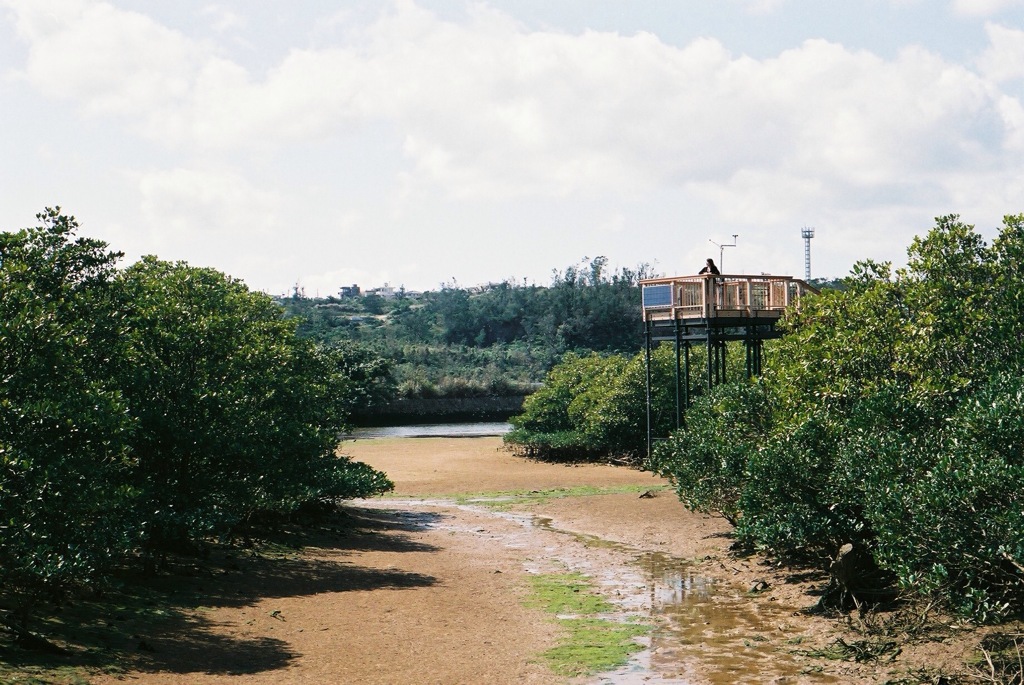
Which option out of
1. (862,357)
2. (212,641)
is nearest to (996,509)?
(862,357)

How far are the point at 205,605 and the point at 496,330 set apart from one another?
10113 cm

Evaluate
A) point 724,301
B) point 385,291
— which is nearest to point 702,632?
point 724,301

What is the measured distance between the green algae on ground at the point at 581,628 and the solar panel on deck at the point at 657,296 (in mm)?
12792

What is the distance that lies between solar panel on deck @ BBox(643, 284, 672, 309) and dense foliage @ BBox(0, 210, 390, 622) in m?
9.96

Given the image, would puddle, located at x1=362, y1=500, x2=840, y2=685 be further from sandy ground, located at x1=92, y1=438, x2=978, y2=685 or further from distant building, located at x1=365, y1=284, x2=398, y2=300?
distant building, located at x1=365, y1=284, x2=398, y2=300

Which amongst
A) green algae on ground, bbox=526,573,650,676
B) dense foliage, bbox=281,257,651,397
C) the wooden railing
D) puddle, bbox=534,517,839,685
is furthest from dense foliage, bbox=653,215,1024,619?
dense foliage, bbox=281,257,651,397

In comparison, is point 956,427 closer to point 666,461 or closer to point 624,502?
point 666,461

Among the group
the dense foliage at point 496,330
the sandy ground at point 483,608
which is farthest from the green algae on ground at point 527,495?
the dense foliage at point 496,330

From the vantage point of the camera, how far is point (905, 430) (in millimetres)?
13203

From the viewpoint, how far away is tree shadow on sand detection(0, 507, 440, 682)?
37.3ft

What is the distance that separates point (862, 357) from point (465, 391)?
58631mm

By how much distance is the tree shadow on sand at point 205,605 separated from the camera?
11.4 m

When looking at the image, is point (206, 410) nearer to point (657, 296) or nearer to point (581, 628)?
point (581, 628)

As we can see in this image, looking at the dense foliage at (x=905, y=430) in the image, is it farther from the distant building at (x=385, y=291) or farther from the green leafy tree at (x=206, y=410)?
the distant building at (x=385, y=291)
